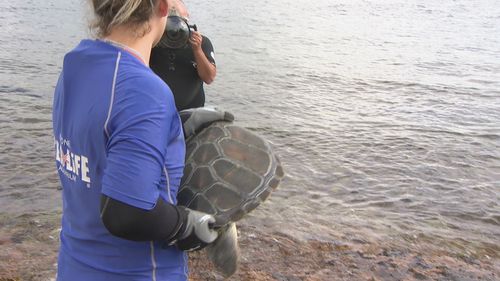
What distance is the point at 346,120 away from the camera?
348 inches

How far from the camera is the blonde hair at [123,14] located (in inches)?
56.4

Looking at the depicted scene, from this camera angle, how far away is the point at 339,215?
16.9 ft

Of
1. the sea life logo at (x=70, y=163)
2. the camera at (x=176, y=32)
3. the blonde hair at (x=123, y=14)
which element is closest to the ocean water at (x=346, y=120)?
the blonde hair at (x=123, y=14)

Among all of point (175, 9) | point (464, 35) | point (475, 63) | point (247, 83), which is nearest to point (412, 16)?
point (464, 35)

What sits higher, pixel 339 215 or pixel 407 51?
pixel 339 215

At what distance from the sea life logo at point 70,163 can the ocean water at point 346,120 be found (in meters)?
0.43

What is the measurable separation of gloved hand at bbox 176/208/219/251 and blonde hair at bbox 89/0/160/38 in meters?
0.62

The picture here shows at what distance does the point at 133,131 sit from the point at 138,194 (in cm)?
18

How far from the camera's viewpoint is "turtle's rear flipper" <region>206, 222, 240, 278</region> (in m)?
2.17

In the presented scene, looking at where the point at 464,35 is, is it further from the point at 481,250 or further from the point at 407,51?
the point at 481,250

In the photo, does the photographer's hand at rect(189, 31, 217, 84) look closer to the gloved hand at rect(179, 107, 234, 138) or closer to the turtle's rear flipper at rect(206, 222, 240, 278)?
the gloved hand at rect(179, 107, 234, 138)

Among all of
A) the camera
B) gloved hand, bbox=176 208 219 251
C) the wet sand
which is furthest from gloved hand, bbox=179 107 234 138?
the wet sand

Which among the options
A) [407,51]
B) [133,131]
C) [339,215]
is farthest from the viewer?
[407,51]

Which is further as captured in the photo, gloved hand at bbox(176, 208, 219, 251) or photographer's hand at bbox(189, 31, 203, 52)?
photographer's hand at bbox(189, 31, 203, 52)
